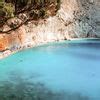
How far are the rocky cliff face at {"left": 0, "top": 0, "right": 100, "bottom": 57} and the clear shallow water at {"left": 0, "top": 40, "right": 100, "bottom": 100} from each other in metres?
3.78

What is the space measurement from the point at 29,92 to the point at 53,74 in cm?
523

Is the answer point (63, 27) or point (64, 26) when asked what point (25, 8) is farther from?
point (64, 26)

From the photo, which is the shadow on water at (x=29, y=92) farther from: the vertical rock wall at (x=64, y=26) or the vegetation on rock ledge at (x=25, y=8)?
the vertical rock wall at (x=64, y=26)

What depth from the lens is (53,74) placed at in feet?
68.0

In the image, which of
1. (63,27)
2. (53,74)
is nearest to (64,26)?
(63,27)

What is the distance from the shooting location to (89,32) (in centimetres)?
5184

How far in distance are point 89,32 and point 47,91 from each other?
36.7 meters

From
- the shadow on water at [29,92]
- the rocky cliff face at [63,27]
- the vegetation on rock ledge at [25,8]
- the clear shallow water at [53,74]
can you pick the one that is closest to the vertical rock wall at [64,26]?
the rocky cliff face at [63,27]

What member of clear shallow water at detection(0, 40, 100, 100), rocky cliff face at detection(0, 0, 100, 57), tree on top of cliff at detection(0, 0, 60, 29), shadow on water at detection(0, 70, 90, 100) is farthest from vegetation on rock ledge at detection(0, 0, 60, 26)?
shadow on water at detection(0, 70, 90, 100)

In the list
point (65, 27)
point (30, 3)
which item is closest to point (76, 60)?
point (30, 3)

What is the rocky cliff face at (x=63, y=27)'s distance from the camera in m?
34.4

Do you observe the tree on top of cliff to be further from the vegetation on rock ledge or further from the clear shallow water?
the clear shallow water

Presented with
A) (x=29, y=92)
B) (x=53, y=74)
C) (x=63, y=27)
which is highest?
(x=29, y=92)

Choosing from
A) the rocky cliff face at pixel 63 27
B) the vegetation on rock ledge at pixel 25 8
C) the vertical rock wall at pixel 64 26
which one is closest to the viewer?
the vegetation on rock ledge at pixel 25 8
